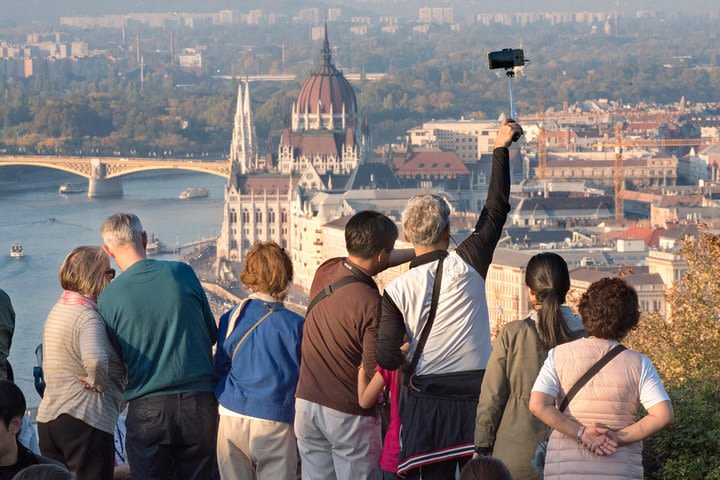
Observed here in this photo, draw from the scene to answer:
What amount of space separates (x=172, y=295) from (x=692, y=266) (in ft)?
18.3

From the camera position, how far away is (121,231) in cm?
389

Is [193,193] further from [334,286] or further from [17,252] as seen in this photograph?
[334,286]

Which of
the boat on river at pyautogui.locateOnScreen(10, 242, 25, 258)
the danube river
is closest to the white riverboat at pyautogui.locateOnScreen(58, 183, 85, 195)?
the danube river

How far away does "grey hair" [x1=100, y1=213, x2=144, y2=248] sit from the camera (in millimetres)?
3887

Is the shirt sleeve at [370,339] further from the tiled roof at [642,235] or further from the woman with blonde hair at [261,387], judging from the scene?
the tiled roof at [642,235]

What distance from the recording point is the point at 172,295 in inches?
152

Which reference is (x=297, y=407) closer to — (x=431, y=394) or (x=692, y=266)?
(x=431, y=394)

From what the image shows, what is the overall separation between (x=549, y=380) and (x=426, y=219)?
0.43m

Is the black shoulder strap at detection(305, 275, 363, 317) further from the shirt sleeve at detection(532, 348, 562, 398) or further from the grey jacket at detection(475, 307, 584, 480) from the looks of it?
the shirt sleeve at detection(532, 348, 562, 398)

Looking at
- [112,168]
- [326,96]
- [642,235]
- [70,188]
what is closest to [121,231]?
[642,235]

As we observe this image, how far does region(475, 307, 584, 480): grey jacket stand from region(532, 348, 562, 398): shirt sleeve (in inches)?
7.9

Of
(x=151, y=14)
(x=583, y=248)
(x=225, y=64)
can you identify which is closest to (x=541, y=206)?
(x=583, y=248)

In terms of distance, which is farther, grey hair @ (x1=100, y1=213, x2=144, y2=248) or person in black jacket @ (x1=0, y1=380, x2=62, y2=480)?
grey hair @ (x1=100, y1=213, x2=144, y2=248)

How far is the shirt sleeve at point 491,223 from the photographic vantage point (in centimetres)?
374
